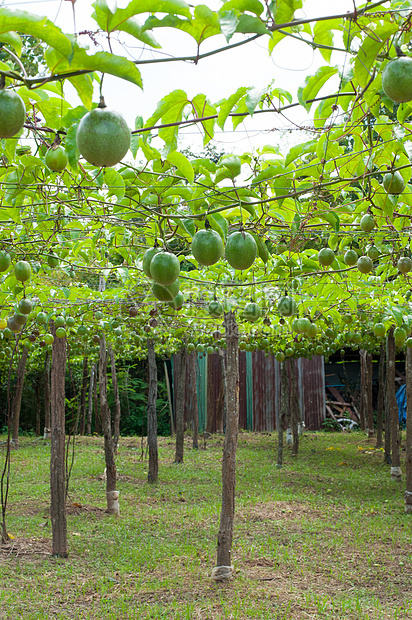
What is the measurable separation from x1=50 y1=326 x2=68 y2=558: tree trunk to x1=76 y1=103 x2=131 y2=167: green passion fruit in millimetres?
3987

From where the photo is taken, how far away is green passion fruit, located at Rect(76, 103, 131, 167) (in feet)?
4.16

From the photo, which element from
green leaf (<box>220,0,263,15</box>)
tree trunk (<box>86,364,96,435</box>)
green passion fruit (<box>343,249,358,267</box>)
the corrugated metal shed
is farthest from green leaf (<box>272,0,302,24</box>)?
the corrugated metal shed

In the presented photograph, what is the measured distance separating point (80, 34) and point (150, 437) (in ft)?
25.4

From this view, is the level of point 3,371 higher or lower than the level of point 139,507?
higher

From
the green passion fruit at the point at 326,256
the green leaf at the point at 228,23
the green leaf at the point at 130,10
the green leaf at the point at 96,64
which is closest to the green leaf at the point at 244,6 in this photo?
the green leaf at the point at 228,23

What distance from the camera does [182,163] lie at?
78.4 inches

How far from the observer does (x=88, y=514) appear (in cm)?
676

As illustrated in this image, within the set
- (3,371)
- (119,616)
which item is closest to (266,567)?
(119,616)

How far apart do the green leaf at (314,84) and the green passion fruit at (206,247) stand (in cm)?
58

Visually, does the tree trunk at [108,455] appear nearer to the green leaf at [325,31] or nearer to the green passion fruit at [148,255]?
the green passion fruit at [148,255]

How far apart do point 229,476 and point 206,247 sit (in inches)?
121

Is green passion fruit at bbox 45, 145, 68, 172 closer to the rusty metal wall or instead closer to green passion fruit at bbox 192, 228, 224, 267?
green passion fruit at bbox 192, 228, 224, 267

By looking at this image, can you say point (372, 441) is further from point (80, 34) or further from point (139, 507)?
point (80, 34)

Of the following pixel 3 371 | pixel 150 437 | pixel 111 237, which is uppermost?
pixel 111 237
